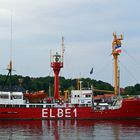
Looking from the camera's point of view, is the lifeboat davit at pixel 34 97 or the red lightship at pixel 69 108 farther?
the lifeboat davit at pixel 34 97

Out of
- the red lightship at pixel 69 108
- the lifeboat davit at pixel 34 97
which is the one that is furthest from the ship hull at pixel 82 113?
the lifeboat davit at pixel 34 97

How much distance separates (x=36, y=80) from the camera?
137875 millimetres

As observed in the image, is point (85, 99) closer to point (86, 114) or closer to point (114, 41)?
point (86, 114)

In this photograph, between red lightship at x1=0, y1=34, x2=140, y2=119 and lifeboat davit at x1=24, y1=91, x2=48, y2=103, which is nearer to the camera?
red lightship at x1=0, y1=34, x2=140, y2=119

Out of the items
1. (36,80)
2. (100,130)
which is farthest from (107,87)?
(100,130)

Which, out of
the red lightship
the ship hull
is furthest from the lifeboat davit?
the ship hull

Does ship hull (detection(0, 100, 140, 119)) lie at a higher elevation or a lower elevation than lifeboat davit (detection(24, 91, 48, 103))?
lower

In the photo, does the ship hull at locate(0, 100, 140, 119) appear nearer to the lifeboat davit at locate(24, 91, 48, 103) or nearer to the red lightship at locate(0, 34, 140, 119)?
the red lightship at locate(0, 34, 140, 119)

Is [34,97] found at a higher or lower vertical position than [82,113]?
higher

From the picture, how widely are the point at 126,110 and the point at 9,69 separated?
1870 cm

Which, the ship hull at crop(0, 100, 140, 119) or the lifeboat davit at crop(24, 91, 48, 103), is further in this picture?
the lifeboat davit at crop(24, 91, 48, 103)

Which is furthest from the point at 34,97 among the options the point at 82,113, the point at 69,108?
the point at 82,113

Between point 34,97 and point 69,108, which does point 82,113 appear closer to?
point 69,108

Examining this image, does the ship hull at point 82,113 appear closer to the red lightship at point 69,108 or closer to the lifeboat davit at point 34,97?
the red lightship at point 69,108
